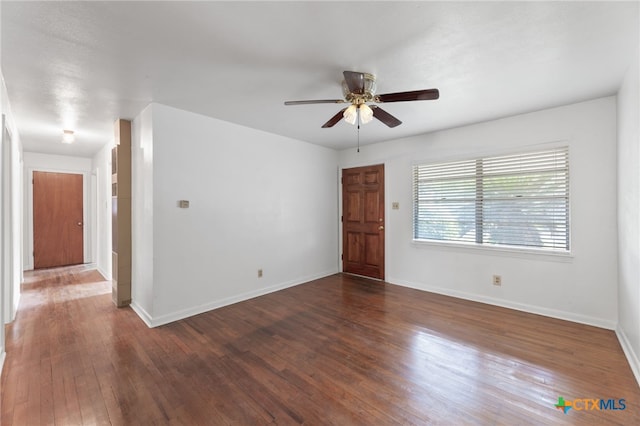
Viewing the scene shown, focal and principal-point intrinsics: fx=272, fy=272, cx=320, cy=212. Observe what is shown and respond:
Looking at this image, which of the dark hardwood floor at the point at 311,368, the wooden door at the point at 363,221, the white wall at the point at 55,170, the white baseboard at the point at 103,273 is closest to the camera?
the dark hardwood floor at the point at 311,368

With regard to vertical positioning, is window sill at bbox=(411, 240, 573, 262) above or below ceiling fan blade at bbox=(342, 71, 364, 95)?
below

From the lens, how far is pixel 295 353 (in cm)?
244

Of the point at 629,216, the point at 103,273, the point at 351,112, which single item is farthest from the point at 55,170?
the point at 629,216

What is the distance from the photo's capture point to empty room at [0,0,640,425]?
1.74 metres

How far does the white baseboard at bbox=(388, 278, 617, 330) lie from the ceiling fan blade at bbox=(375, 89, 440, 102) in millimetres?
2862

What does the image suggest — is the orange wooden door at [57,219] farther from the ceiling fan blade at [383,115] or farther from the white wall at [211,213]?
the ceiling fan blade at [383,115]

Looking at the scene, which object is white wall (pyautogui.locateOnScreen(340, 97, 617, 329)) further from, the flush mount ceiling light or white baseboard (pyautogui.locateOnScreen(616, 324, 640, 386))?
the flush mount ceiling light

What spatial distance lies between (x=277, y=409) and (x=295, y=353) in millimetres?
674

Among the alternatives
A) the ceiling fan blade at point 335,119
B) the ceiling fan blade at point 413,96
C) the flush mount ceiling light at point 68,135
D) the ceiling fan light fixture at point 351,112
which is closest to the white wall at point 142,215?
the flush mount ceiling light at point 68,135

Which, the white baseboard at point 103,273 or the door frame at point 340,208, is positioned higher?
the door frame at point 340,208

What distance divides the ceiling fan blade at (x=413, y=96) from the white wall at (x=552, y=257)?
2.01 meters

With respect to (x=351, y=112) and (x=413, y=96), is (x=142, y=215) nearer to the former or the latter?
(x=351, y=112)

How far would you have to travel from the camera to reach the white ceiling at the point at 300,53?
1596 mm

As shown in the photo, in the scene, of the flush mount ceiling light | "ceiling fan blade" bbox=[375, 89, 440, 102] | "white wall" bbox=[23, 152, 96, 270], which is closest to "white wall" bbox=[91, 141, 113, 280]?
"white wall" bbox=[23, 152, 96, 270]
